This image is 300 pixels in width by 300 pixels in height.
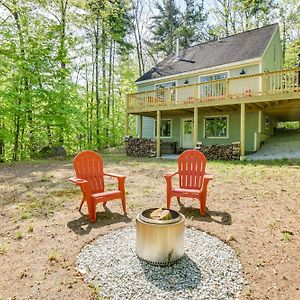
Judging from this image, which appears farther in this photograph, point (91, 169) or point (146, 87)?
point (146, 87)

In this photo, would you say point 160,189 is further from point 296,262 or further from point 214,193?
point 296,262

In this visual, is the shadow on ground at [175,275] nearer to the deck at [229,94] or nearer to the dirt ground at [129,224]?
the dirt ground at [129,224]

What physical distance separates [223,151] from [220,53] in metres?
7.22

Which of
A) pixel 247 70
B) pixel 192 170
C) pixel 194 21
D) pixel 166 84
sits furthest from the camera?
pixel 194 21

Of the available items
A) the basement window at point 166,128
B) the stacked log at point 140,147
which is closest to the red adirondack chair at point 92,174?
the stacked log at point 140,147

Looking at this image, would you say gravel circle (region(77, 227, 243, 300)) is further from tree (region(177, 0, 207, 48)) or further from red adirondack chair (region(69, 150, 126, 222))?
tree (region(177, 0, 207, 48))

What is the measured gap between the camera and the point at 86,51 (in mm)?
20984

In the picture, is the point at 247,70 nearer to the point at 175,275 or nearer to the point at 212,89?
the point at 212,89

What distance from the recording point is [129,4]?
73.0ft

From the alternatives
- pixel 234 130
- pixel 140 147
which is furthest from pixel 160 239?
pixel 234 130

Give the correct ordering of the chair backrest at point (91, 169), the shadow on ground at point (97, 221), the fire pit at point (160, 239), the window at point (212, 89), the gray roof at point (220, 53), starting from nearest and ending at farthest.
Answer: the fire pit at point (160, 239) < the shadow on ground at point (97, 221) < the chair backrest at point (91, 169) < the window at point (212, 89) < the gray roof at point (220, 53)

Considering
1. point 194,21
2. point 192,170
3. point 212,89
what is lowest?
point 192,170

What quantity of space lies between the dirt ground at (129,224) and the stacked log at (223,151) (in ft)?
14.2

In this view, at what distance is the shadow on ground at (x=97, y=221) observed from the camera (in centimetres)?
368
